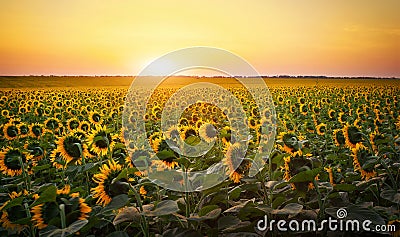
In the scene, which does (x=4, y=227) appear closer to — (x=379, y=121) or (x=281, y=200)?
(x=281, y=200)

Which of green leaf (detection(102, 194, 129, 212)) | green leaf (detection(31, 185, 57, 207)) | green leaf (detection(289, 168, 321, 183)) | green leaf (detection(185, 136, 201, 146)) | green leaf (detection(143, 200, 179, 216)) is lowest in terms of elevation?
green leaf (detection(143, 200, 179, 216))

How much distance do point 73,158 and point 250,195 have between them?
5.16 ft

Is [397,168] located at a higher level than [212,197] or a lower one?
higher

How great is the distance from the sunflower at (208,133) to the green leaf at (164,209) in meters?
1.89

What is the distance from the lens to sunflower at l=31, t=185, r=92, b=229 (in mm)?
2273

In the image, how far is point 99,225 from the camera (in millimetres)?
2586

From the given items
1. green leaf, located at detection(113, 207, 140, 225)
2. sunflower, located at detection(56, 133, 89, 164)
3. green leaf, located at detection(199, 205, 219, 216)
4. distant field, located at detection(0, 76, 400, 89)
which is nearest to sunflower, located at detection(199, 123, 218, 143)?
sunflower, located at detection(56, 133, 89, 164)

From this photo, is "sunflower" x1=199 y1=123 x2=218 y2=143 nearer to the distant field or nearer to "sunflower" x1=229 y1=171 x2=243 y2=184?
"sunflower" x1=229 y1=171 x2=243 y2=184

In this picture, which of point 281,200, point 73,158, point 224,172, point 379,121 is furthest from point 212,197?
point 379,121

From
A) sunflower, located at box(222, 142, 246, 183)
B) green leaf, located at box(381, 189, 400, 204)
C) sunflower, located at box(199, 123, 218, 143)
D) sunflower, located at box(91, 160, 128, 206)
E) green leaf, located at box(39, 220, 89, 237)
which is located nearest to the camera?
green leaf, located at box(39, 220, 89, 237)

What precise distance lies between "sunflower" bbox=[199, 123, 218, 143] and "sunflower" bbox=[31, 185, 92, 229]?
1939 millimetres

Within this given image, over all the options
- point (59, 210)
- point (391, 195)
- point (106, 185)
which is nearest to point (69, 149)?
point (106, 185)

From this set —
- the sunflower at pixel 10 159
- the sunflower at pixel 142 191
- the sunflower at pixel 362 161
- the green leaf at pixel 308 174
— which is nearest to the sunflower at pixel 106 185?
the sunflower at pixel 142 191

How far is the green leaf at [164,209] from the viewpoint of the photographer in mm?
2117
